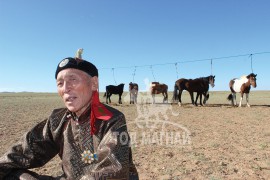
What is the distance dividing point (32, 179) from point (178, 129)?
26.9 ft

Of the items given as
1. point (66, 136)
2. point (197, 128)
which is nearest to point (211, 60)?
point (197, 128)

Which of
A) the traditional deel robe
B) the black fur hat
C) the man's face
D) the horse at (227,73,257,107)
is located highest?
the horse at (227,73,257,107)

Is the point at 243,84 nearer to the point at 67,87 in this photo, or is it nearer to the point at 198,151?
the point at 198,151

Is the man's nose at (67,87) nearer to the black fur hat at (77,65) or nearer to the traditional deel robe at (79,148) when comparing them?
the black fur hat at (77,65)

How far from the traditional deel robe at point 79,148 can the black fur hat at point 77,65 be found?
1.12ft

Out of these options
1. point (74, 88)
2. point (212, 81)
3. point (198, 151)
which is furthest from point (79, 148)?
point (212, 81)

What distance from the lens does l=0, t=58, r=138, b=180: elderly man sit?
206cm

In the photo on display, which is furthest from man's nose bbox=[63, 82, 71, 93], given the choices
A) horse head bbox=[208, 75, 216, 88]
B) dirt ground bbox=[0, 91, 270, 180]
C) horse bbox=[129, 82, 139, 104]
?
horse bbox=[129, 82, 139, 104]

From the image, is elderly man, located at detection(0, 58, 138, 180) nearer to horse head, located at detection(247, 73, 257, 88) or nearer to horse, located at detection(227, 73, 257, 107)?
horse head, located at detection(247, 73, 257, 88)

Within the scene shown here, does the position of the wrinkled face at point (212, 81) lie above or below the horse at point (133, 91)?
above

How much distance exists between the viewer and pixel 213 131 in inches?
374

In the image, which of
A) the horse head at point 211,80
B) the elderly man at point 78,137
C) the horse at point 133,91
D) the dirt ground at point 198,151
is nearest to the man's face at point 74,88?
the elderly man at point 78,137

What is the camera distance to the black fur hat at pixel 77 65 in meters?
2.28

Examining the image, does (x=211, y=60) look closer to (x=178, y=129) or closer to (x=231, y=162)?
(x=178, y=129)
